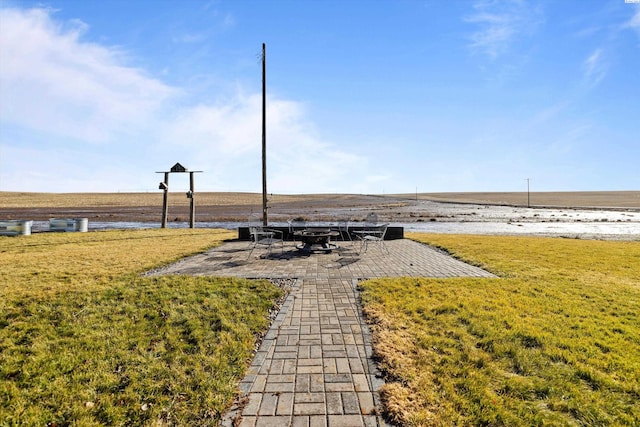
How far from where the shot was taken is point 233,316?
14.8ft

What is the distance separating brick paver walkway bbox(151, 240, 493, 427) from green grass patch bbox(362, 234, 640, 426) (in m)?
0.26

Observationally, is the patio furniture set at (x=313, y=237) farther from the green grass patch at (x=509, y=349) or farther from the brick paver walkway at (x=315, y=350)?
the green grass patch at (x=509, y=349)

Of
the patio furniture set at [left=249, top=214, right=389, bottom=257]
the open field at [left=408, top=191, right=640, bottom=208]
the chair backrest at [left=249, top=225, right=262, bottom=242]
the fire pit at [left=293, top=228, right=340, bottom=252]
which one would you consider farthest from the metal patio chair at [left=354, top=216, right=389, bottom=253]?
the open field at [left=408, top=191, right=640, bottom=208]

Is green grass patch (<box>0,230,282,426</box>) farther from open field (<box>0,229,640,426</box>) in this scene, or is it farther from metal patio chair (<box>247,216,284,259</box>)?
metal patio chair (<box>247,216,284,259</box>)

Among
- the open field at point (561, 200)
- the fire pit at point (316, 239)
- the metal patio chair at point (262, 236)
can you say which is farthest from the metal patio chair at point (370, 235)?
the open field at point (561, 200)

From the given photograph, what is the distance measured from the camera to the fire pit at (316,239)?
938cm

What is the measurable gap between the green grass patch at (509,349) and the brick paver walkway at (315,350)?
10.2 inches

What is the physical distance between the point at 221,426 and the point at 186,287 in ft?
12.2

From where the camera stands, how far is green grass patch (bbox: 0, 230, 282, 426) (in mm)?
2648

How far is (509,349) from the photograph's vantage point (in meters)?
3.55

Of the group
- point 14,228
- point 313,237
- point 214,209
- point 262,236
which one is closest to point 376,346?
point 313,237

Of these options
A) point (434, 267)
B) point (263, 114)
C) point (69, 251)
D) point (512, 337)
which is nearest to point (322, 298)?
point (512, 337)

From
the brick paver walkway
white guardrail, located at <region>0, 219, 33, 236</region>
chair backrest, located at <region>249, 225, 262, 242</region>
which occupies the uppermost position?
chair backrest, located at <region>249, 225, 262, 242</region>

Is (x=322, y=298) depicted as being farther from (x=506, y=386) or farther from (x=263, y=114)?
(x=263, y=114)
